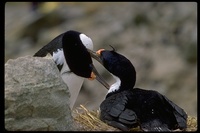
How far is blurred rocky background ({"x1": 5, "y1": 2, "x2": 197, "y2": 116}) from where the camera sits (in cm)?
1675

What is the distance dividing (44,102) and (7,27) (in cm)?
2101

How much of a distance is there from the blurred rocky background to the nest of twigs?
610 cm

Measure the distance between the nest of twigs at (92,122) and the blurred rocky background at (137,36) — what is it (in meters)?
6.10

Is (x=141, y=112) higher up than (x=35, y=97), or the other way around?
(x=35, y=97)

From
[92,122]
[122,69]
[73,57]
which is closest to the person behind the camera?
[92,122]

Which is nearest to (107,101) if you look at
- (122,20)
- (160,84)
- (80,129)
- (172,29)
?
(80,129)

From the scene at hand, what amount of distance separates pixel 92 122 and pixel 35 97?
93 cm

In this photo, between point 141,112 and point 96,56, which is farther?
point 96,56

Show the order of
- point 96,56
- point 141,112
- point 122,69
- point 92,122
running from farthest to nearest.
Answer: point 96,56 → point 122,69 → point 92,122 → point 141,112

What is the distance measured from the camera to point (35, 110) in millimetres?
6230

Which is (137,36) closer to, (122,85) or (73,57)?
(73,57)

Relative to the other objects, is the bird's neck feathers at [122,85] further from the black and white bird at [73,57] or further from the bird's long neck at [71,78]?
the bird's long neck at [71,78]

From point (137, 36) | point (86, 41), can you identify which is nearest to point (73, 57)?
point (86, 41)

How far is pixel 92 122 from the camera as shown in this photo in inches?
276
